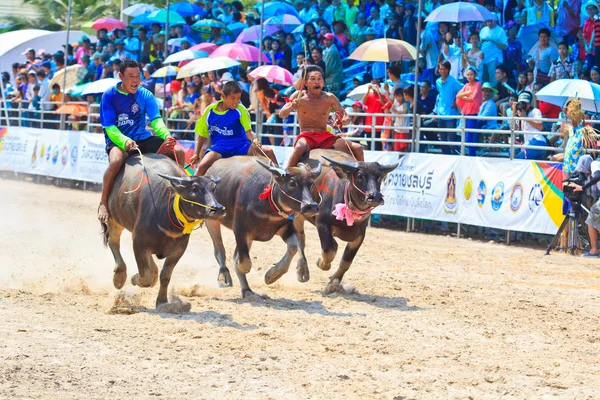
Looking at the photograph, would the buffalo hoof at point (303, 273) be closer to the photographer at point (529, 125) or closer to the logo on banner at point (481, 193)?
the logo on banner at point (481, 193)

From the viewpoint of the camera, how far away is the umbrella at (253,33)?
2286 cm

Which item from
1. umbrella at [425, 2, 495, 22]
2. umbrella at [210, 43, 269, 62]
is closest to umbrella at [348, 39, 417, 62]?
umbrella at [425, 2, 495, 22]

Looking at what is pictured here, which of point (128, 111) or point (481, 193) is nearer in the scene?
point (128, 111)

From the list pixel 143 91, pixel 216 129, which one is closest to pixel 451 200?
pixel 216 129

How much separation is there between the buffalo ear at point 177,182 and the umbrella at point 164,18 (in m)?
17.7

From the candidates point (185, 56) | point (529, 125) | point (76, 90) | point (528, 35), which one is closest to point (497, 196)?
point (529, 125)

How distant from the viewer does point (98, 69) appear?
25.6m

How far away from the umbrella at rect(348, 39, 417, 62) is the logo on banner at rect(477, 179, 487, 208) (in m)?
3.18

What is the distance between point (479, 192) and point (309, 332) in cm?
834

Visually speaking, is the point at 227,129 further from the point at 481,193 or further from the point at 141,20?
the point at 141,20

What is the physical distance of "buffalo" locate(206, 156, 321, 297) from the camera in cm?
959

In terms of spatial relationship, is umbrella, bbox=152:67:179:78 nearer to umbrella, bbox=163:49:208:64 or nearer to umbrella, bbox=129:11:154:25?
umbrella, bbox=163:49:208:64

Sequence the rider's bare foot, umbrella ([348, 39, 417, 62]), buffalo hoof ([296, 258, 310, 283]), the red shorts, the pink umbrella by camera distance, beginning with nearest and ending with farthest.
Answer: the rider's bare foot
buffalo hoof ([296, 258, 310, 283])
the red shorts
umbrella ([348, 39, 417, 62])
the pink umbrella

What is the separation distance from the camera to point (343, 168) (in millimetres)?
9992
